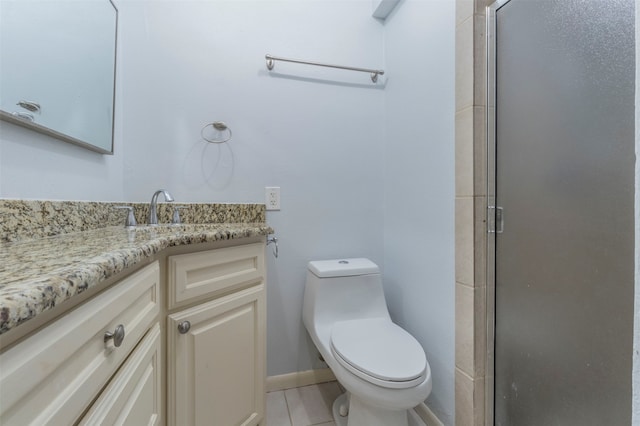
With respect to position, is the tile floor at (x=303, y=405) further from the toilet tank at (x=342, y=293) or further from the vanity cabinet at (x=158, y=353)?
the toilet tank at (x=342, y=293)

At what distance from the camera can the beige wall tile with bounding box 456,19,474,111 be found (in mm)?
953

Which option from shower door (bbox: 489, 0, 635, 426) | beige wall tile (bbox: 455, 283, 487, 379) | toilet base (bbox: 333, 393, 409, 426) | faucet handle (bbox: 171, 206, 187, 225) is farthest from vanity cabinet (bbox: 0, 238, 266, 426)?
shower door (bbox: 489, 0, 635, 426)

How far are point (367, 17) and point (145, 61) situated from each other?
1.22 metres

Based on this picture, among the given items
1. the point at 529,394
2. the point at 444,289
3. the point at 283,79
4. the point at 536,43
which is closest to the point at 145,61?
the point at 283,79

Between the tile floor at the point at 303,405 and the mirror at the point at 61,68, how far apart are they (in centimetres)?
140

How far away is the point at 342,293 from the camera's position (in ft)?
4.30

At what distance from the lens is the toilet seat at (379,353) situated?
86 centimetres

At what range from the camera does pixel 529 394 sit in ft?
2.72

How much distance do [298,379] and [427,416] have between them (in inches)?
25.8

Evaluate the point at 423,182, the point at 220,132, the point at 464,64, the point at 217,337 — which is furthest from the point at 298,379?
the point at 464,64

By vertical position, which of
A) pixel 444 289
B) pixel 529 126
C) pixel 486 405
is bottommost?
pixel 486 405

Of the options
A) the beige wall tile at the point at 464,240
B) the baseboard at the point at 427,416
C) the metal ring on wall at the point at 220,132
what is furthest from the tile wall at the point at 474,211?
the metal ring on wall at the point at 220,132

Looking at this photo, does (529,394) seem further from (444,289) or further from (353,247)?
(353,247)

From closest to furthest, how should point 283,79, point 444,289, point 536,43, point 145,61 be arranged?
1. point 536,43
2. point 444,289
3. point 145,61
4. point 283,79
